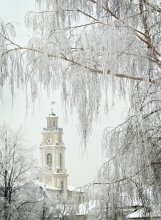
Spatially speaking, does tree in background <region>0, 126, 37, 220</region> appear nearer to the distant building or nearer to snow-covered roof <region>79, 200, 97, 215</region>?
snow-covered roof <region>79, 200, 97, 215</region>

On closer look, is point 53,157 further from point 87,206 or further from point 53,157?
point 87,206

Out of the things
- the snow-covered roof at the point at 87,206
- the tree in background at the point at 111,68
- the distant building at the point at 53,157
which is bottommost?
Answer: the snow-covered roof at the point at 87,206

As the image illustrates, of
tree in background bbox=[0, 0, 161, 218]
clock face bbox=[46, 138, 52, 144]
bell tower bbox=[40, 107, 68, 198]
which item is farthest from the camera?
clock face bbox=[46, 138, 52, 144]

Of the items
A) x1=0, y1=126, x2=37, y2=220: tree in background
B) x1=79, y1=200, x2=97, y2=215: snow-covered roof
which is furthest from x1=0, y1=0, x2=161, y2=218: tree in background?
x1=0, y1=126, x2=37, y2=220: tree in background

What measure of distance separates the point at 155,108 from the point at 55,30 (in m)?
1.49

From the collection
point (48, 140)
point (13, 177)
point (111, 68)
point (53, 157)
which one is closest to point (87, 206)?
point (111, 68)

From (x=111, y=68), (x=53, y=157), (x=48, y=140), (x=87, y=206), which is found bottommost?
(x=87, y=206)

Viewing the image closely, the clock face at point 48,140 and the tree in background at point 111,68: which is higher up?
the clock face at point 48,140

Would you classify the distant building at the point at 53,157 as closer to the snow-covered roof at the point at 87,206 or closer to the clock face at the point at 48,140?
the clock face at the point at 48,140

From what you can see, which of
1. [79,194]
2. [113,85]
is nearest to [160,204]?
[79,194]

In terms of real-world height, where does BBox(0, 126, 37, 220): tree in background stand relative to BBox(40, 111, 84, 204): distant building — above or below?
Result: below

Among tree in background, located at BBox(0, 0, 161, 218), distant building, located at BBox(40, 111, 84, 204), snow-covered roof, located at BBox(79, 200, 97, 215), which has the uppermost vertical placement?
distant building, located at BBox(40, 111, 84, 204)

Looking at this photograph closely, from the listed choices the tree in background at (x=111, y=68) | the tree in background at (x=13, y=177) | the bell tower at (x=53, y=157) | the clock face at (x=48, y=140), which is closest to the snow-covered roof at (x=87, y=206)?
the tree in background at (x=111, y=68)

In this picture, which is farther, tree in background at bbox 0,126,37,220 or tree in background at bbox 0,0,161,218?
tree in background at bbox 0,126,37,220
